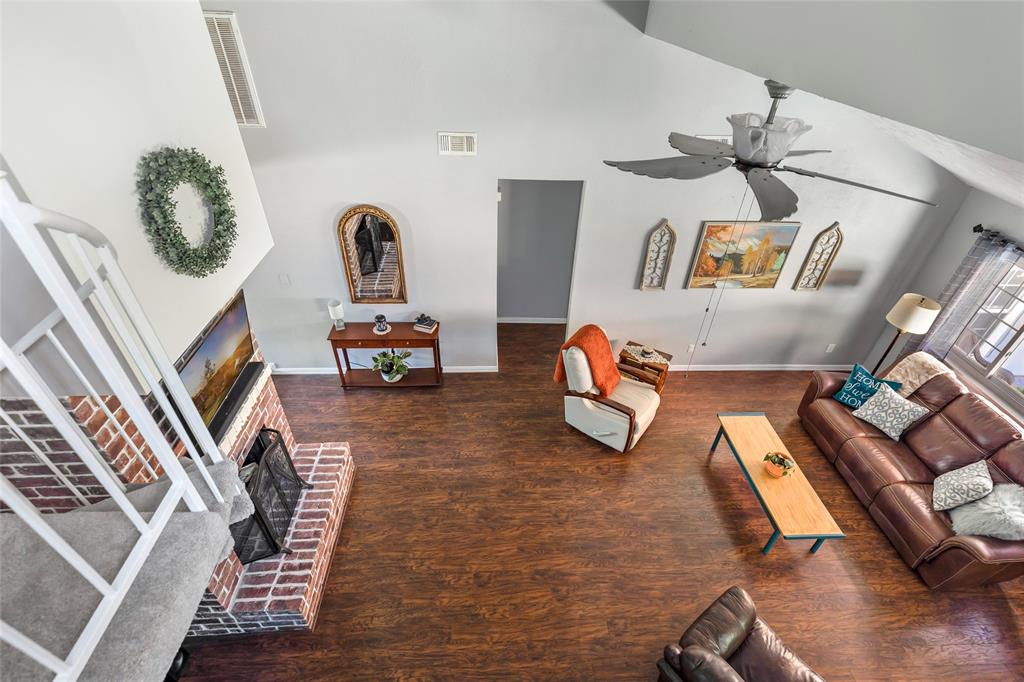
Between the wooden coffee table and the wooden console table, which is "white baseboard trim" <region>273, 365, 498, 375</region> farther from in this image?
the wooden coffee table

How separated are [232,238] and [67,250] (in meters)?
0.83

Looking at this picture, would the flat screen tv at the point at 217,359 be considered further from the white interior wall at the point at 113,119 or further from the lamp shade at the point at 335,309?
the lamp shade at the point at 335,309

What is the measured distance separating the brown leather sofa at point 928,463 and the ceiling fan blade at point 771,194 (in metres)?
2.96

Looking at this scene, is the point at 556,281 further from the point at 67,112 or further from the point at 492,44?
the point at 67,112

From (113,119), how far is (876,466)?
5324 millimetres

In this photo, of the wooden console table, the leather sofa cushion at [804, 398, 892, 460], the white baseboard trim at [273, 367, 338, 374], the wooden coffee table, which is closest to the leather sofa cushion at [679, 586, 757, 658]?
the wooden coffee table

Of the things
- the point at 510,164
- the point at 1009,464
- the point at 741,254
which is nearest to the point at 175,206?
the point at 510,164

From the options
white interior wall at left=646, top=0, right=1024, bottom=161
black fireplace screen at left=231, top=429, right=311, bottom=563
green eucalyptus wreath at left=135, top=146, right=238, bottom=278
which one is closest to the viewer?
white interior wall at left=646, top=0, right=1024, bottom=161

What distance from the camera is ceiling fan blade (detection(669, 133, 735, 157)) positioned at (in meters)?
2.28

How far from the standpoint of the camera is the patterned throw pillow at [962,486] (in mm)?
3430

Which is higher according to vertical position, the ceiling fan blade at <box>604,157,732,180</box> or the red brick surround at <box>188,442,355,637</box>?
the ceiling fan blade at <box>604,157,732,180</box>

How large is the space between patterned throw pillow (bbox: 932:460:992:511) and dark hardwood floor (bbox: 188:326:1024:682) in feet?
1.81

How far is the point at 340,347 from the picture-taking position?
483 cm

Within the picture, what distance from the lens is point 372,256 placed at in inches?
191
